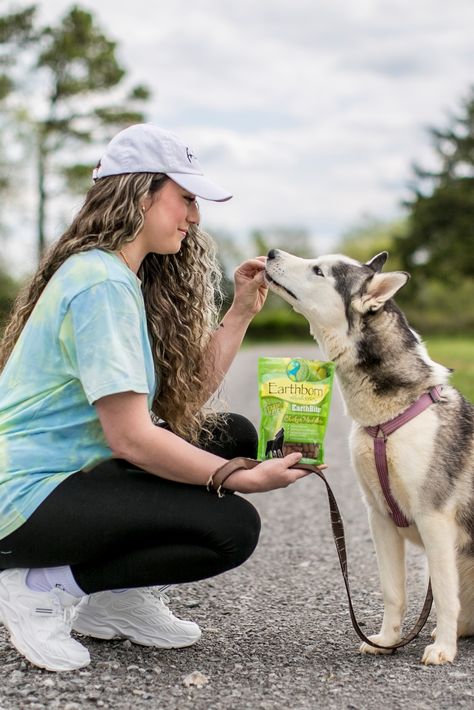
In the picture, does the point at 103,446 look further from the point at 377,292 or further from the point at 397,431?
the point at 377,292

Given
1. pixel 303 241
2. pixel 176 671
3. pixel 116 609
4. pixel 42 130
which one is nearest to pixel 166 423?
pixel 116 609

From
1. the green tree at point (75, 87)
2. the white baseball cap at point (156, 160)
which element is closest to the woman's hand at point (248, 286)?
the white baseball cap at point (156, 160)

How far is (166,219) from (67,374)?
2.52 feet

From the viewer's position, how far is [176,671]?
365 centimetres

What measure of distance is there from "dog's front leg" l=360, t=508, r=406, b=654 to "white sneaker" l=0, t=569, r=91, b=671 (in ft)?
4.23

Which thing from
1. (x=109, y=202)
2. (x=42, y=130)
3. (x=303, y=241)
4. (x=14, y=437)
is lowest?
(x=303, y=241)

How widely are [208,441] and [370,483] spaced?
78cm

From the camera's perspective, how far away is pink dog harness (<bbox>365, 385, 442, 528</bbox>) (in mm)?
3900

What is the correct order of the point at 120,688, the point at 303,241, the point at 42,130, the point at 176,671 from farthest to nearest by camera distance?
the point at 303,241 < the point at 42,130 < the point at 176,671 < the point at 120,688

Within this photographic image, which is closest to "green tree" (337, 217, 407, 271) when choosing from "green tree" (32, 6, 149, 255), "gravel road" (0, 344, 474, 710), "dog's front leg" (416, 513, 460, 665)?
"green tree" (32, 6, 149, 255)

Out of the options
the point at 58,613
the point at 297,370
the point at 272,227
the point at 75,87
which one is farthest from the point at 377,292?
the point at 272,227

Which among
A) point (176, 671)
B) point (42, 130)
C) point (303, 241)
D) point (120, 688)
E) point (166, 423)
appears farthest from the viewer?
point (303, 241)

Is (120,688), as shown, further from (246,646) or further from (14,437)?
(14,437)

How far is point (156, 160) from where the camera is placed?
3.71 meters
